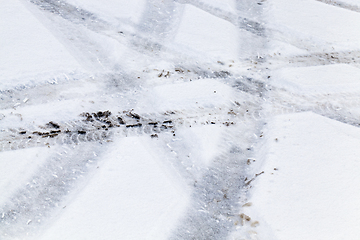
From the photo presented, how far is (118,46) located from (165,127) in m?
1.35

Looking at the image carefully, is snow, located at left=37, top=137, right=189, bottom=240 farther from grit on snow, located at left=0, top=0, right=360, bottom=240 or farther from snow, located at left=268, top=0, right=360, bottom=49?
snow, located at left=268, top=0, right=360, bottom=49

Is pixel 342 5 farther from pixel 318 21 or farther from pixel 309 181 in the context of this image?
pixel 309 181

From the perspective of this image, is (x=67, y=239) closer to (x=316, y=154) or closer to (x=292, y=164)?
(x=292, y=164)

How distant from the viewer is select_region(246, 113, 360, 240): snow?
6.74ft

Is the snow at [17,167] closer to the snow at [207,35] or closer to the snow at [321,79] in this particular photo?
the snow at [207,35]

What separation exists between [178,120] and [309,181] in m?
1.25

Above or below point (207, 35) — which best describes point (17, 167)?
below

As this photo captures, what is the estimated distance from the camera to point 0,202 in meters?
2.24

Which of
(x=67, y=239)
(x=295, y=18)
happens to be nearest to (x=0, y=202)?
(x=67, y=239)

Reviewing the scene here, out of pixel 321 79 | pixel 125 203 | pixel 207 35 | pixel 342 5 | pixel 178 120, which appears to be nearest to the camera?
pixel 125 203

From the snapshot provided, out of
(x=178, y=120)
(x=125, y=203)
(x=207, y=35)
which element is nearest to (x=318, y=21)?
(x=207, y=35)

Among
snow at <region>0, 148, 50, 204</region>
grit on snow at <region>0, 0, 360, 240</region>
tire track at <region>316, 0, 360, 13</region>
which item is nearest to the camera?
grit on snow at <region>0, 0, 360, 240</region>

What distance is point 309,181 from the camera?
2311mm

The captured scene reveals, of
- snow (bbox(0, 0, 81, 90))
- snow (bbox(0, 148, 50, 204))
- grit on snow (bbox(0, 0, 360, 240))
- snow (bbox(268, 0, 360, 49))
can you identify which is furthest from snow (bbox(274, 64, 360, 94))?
snow (bbox(0, 148, 50, 204))
